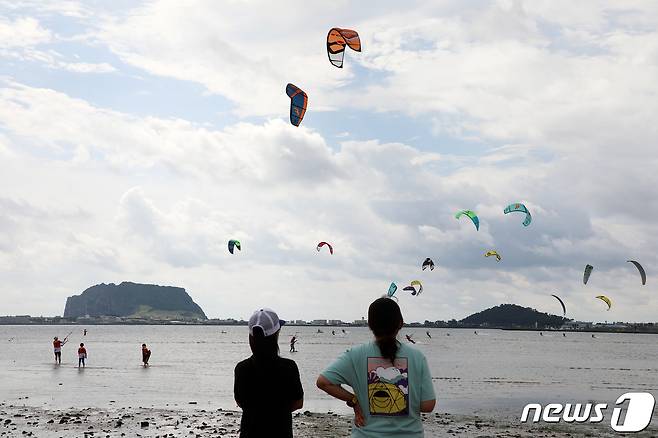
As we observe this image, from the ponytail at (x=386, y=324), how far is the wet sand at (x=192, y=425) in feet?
44.5

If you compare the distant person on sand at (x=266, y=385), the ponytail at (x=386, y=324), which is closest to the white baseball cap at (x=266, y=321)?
the distant person on sand at (x=266, y=385)

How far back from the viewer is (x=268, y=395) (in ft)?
16.2

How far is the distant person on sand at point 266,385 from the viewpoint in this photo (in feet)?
16.0

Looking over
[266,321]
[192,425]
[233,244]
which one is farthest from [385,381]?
[233,244]

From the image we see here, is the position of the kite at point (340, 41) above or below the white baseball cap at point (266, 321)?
above

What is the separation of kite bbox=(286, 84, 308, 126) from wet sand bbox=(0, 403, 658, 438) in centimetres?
909

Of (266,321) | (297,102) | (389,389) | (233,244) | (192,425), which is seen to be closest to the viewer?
(389,389)

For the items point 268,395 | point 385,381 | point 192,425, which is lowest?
point 192,425

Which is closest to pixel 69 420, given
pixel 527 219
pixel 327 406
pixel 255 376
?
pixel 327 406

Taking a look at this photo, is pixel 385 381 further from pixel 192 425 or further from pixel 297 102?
pixel 297 102

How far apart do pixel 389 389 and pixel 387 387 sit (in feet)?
0.05

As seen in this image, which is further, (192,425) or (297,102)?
(297,102)

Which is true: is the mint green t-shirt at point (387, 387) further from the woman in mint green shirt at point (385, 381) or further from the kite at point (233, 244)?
the kite at point (233, 244)

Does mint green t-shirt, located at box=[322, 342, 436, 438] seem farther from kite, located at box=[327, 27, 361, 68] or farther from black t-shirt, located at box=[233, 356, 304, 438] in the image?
kite, located at box=[327, 27, 361, 68]
